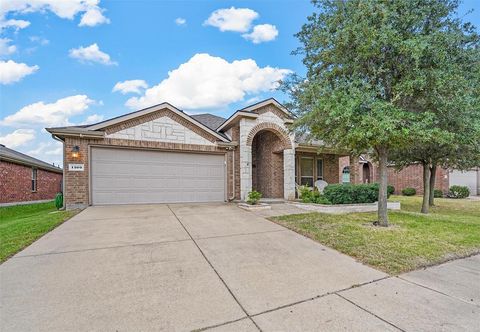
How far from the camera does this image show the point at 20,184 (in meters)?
14.3

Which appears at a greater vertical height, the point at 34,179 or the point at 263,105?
the point at 263,105

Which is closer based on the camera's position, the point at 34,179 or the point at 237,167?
the point at 237,167

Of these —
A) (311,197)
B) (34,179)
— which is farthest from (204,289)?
(34,179)

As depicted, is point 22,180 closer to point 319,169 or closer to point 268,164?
point 268,164

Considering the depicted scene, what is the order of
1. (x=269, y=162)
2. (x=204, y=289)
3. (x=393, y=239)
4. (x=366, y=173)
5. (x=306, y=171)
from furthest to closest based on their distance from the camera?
(x=366, y=173) → (x=306, y=171) → (x=269, y=162) → (x=393, y=239) → (x=204, y=289)

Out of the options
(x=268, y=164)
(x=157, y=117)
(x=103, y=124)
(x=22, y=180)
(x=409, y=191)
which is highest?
(x=157, y=117)

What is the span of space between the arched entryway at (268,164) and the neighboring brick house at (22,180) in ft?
42.6

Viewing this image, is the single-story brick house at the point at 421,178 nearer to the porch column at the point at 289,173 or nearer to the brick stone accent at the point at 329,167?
the brick stone accent at the point at 329,167

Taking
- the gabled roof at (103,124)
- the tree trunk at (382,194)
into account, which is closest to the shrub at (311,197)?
the tree trunk at (382,194)

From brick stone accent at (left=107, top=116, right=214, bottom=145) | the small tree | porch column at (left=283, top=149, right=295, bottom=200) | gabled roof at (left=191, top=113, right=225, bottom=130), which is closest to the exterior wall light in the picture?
brick stone accent at (left=107, top=116, right=214, bottom=145)

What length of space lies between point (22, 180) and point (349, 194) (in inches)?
710

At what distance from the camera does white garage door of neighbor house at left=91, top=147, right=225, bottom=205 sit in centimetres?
962

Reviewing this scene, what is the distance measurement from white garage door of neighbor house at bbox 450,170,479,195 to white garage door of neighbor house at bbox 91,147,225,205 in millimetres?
21339

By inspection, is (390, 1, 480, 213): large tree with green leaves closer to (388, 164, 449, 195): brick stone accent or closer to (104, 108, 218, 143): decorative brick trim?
(104, 108, 218, 143): decorative brick trim
